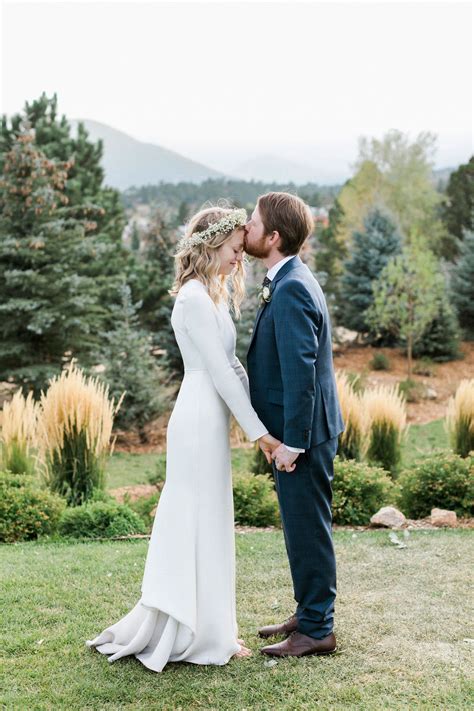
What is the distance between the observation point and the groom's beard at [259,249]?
12.2 feet

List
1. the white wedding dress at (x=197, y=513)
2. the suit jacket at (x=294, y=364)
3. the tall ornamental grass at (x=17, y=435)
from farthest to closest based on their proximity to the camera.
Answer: the tall ornamental grass at (x=17, y=435)
the white wedding dress at (x=197, y=513)
the suit jacket at (x=294, y=364)

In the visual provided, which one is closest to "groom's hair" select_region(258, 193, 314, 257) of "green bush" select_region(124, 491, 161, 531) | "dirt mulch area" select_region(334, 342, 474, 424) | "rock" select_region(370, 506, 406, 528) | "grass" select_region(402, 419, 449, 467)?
"rock" select_region(370, 506, 406, 528)

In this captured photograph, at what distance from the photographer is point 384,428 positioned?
8500 mm

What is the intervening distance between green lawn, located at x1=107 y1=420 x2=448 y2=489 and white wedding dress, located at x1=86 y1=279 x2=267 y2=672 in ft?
19.4

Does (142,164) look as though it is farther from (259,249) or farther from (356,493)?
(259,249)

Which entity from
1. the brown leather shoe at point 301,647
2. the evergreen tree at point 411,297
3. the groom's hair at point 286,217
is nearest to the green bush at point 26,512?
the brown leather shoe at point 301,647

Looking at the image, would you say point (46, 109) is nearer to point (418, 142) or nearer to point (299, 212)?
point (418, 142)

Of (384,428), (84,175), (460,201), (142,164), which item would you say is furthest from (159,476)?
(142,164)

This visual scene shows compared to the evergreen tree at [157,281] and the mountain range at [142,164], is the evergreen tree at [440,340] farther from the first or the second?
the mountain range at [142,164]

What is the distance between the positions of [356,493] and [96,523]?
2210 mm

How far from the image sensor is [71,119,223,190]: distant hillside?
15288 centimetres

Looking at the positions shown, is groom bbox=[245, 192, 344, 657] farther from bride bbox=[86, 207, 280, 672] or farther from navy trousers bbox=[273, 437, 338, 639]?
bride bbox=[86, 207, 280, 672]

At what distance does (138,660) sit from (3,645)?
717 mm

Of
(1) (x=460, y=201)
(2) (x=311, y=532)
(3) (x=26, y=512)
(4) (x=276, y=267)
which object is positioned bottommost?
(3) (x=26, y=512)
